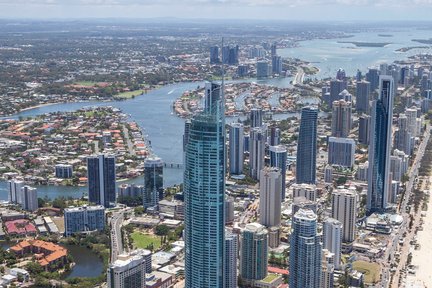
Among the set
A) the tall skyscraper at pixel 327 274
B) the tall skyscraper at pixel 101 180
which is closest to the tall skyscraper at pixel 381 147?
the tall skyscraper at pixel 327 274

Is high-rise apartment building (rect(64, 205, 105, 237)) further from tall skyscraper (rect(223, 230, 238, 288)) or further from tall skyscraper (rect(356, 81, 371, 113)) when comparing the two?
tall skyscraper (rect(356, 81, 371, 113))

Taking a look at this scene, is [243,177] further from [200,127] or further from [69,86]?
[69,86]

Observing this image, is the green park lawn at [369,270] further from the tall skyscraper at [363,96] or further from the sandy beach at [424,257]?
the tall skyscraper at [363,96]

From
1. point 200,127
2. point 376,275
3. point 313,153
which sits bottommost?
point 376,275

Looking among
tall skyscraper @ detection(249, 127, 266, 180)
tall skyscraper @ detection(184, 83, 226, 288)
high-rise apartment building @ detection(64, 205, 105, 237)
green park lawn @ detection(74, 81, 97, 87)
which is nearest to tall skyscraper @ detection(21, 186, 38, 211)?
high-rise apartment building @ detection(64, 205, 105, 237)

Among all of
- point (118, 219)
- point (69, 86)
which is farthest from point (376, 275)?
point (69, 86)

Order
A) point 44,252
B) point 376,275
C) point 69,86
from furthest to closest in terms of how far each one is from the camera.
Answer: point 69,86, point 44,252, point 376,275
